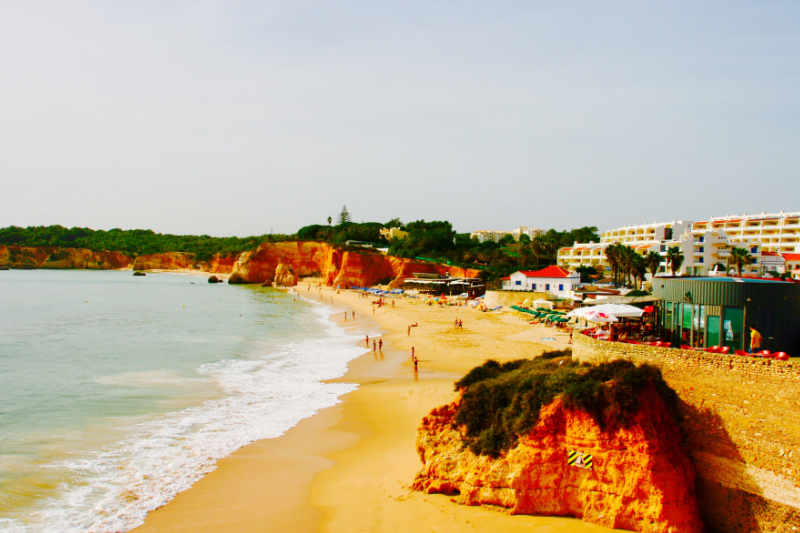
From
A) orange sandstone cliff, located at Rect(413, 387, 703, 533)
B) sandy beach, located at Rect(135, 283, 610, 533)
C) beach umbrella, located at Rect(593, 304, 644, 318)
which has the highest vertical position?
beach umbrella, located at Rect(593, 304, 644, 318)

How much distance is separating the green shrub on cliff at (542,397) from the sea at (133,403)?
6895mm

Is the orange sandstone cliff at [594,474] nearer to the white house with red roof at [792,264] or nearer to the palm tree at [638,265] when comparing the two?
the palm tree at [638,265]

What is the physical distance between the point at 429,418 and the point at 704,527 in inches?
217

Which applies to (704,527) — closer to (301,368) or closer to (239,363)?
(301,368)

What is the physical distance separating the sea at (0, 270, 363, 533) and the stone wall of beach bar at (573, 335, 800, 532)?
11.0 meters

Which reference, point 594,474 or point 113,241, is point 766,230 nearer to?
point 594,474

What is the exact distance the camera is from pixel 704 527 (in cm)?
958

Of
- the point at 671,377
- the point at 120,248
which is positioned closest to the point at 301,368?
the point at 671,377

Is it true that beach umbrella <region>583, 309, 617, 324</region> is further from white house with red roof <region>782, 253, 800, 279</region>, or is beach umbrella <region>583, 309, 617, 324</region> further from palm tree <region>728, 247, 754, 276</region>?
white house with red roof <region>782, 253, 800, 279</region>

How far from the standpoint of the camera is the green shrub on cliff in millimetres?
9594

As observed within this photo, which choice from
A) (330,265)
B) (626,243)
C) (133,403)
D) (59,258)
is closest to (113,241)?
(59,258)

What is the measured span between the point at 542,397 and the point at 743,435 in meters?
3.67

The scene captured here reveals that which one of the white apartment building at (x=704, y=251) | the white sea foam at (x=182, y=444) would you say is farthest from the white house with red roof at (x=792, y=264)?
the white sea foam at (x=182, y=444)

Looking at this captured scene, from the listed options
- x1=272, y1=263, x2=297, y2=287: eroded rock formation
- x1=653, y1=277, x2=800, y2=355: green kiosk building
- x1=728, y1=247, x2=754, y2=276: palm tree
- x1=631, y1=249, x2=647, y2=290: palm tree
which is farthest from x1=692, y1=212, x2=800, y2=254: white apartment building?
x1=272, y1=263, x2=297, y2=287: eroded rock formation
